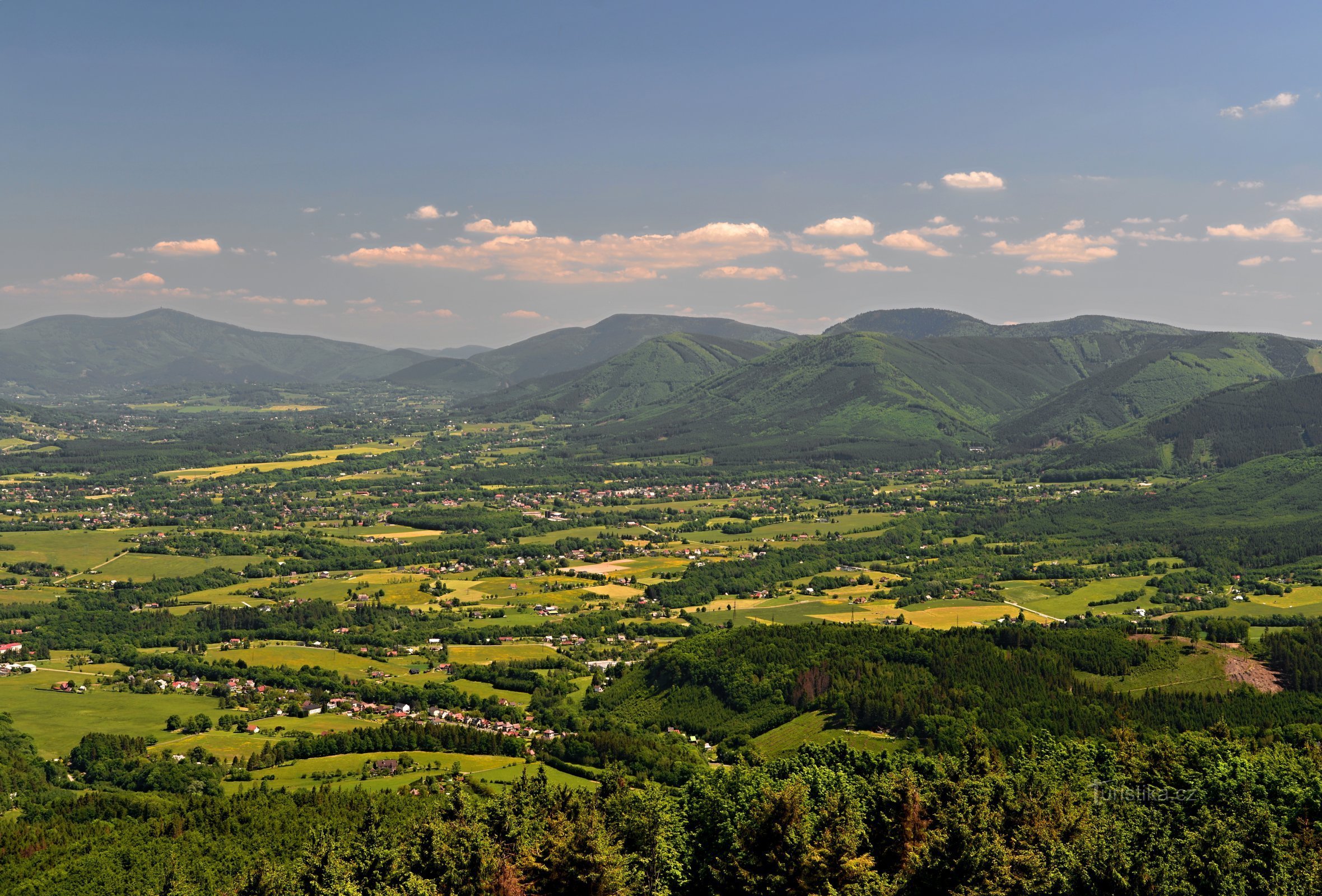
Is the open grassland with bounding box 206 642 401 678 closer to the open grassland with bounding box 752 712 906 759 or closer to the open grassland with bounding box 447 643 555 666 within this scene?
the open grassland with bounding box 447 643 555 666

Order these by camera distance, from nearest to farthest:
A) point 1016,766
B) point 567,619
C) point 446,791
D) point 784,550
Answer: point 1016,766 < point 446,791 < point 567,619 < point 784,550

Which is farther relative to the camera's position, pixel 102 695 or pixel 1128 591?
pixel 1128 591

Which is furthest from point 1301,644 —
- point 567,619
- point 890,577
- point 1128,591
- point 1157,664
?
point 567,619

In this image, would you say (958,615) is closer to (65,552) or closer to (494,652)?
(494,652)

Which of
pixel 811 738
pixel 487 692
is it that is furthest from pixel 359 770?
pixel 811 738

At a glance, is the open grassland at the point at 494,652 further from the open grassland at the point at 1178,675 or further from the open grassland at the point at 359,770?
the open grassland at the point at 1178,675

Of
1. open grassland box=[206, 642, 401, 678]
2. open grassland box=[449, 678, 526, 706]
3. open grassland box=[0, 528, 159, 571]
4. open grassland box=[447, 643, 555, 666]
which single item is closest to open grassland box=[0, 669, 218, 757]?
open grassland box=[206, 642, 401, 678]

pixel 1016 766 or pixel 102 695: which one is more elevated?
pixel 1016 766

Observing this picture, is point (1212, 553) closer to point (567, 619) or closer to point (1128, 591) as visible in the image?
point (1128, 591)
